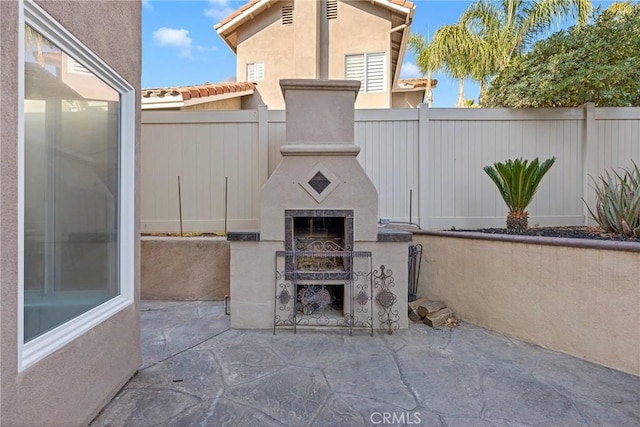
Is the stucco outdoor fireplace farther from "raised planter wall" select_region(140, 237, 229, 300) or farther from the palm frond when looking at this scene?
the palm frond

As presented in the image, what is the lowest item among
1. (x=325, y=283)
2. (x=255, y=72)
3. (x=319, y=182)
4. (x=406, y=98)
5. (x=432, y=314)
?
(x=432, y=314)

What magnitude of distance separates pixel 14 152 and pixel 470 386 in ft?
11.2

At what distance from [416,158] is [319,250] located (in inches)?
87.2

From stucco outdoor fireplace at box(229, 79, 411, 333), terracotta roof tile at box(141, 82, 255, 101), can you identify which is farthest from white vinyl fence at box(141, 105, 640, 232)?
terracotta roof tile at box(141, 82, 255, 101)

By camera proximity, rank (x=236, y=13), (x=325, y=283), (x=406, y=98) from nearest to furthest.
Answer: (x=325, y=283)
(x=236, y=13)
(x=406, y=98)

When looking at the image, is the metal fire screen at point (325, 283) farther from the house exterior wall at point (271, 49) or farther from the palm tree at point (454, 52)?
the palm tree at point (454, 52)

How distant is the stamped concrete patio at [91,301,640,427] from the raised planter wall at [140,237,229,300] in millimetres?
1089

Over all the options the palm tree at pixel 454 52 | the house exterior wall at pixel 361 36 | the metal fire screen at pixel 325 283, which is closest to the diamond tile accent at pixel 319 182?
the metal fire screen at pixel 325 283

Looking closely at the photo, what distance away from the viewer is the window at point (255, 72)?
8679mm

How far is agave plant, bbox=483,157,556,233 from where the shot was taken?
4.04 m

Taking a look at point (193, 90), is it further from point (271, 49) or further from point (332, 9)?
point (332, 9)

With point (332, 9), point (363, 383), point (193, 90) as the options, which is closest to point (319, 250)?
point (363, 383)

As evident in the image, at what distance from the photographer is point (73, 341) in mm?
1951

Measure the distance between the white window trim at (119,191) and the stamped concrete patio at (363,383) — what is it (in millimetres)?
716
